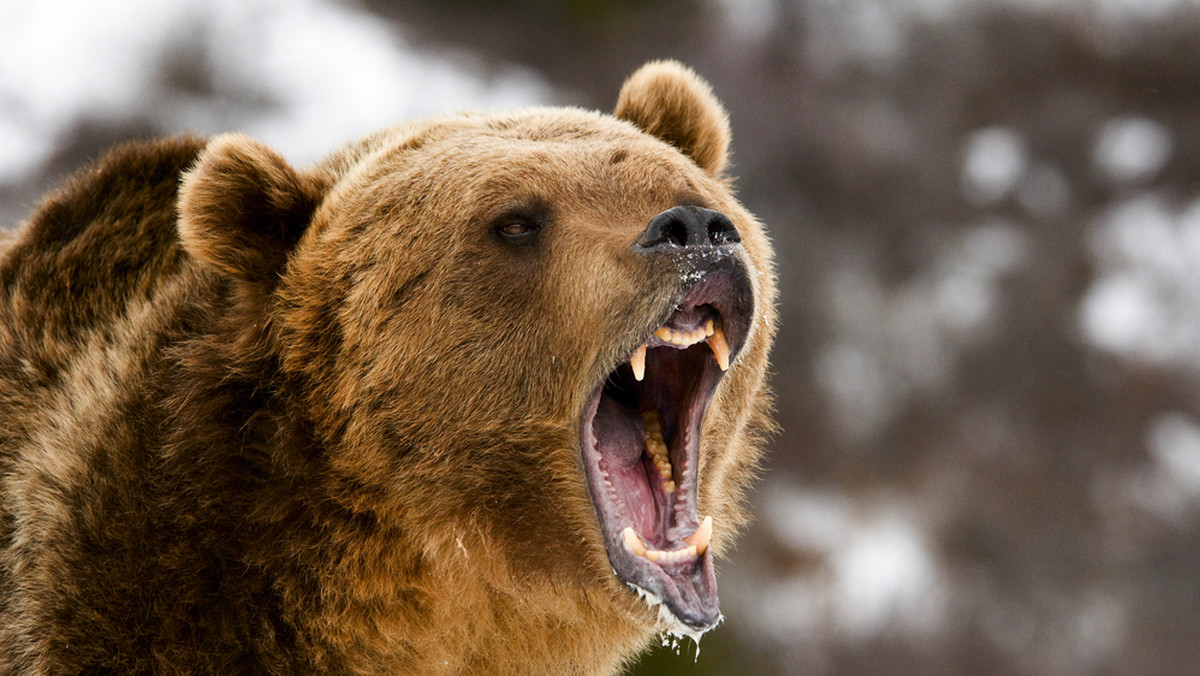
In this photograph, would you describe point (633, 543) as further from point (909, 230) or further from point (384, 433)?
point (909, 230)

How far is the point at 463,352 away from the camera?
3234 millimetres

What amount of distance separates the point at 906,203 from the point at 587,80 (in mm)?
3739

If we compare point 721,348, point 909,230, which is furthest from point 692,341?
point 909,230

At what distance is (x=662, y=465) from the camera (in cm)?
352

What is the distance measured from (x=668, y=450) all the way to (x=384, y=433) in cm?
81

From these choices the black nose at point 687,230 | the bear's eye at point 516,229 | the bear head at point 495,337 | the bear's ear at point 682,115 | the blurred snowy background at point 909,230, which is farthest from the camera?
the blurred snowy background at point 909,230

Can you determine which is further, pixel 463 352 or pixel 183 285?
pixel 183 285

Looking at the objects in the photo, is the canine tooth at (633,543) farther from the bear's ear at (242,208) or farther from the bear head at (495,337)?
the bear's ear at (242,208)

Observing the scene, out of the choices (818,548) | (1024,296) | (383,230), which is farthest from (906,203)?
(383,230)

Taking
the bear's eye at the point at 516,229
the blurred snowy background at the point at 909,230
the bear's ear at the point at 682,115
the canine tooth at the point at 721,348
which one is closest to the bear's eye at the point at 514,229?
the bear's eye at the point at 516,229

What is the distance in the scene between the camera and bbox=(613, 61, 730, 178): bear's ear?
4055mm

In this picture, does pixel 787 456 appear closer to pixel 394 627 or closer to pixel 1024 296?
pixel 1024 296

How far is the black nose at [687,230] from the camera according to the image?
3.08 metres

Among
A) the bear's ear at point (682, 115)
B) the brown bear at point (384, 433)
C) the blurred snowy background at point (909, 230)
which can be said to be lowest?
the brown bear at point (384, 433)
